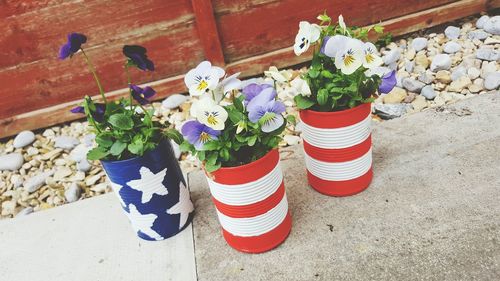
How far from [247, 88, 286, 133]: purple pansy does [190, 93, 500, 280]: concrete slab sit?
0.46 m

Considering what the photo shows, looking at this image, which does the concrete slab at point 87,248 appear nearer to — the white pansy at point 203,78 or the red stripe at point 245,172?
the red stripe at point 245,172

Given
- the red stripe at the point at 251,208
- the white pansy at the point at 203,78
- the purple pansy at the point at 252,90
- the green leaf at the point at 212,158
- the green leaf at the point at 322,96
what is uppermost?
the white pansy at the point at 203,78

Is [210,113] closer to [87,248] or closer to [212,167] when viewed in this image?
[212,167]

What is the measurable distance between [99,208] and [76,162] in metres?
0.58

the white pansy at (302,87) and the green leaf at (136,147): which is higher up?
the white pansy at (302,87)

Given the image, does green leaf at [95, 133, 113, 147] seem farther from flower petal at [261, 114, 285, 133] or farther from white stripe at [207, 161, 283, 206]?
flower petal at [261, 114, 285, 133]

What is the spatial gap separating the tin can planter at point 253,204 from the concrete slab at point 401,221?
0.05 meters

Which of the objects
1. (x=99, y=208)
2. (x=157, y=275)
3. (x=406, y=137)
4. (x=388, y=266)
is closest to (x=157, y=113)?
(x=99, y=208)

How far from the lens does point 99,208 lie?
188 centimetres

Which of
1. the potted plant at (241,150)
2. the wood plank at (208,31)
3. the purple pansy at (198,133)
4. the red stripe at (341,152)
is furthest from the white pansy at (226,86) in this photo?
the wood plank at (208,31)

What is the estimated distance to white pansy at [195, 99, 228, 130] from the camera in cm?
121

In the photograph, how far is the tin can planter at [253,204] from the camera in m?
1.33

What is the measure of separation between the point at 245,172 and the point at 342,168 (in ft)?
1.41

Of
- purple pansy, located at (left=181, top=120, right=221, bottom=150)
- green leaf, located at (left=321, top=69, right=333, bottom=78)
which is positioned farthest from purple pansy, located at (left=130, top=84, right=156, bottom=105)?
green leaf, located at (left=321, top=69, right=333, bottom=78)
